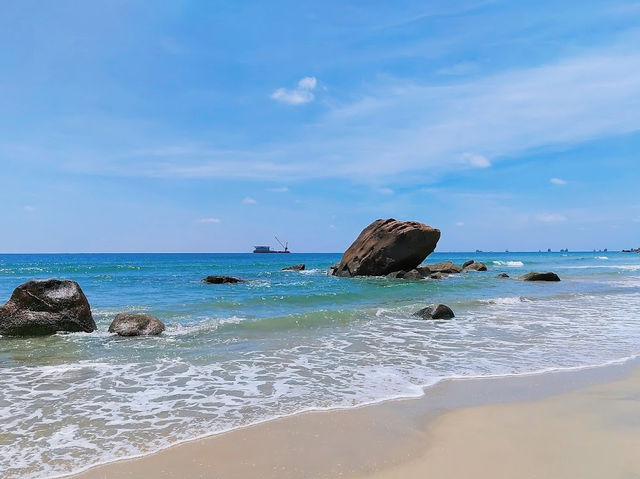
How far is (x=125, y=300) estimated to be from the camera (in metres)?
22.4

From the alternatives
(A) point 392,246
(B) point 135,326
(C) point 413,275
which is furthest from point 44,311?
(C) point 413,275

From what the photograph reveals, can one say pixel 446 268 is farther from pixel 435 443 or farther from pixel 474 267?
pixel 435 443

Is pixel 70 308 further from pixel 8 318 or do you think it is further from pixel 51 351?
pixel 51 351

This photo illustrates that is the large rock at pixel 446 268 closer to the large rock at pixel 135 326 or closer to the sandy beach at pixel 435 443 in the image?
the large rock at pixel 135 326

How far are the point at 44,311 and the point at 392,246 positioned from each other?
2511 centimetres

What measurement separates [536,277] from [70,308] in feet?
96.9

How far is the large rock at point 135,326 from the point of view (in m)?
12.2

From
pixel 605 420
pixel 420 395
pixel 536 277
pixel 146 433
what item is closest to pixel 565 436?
pixel 605 420

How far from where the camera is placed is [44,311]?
40.9ft

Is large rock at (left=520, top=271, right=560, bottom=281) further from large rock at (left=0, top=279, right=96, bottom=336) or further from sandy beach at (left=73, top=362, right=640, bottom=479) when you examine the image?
large rock at (left=0, top=279, right=96, bottom=336)

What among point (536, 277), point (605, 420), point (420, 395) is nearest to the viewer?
point (605, 420)

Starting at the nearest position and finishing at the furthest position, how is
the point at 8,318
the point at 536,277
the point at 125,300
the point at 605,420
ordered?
the point at 605,420 < the point at 8,318 < the point at 125,300 < the point at 536,277

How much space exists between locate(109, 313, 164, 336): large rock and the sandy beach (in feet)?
24.9

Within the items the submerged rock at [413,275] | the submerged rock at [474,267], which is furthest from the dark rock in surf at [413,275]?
the submerged rock at [474,267]
